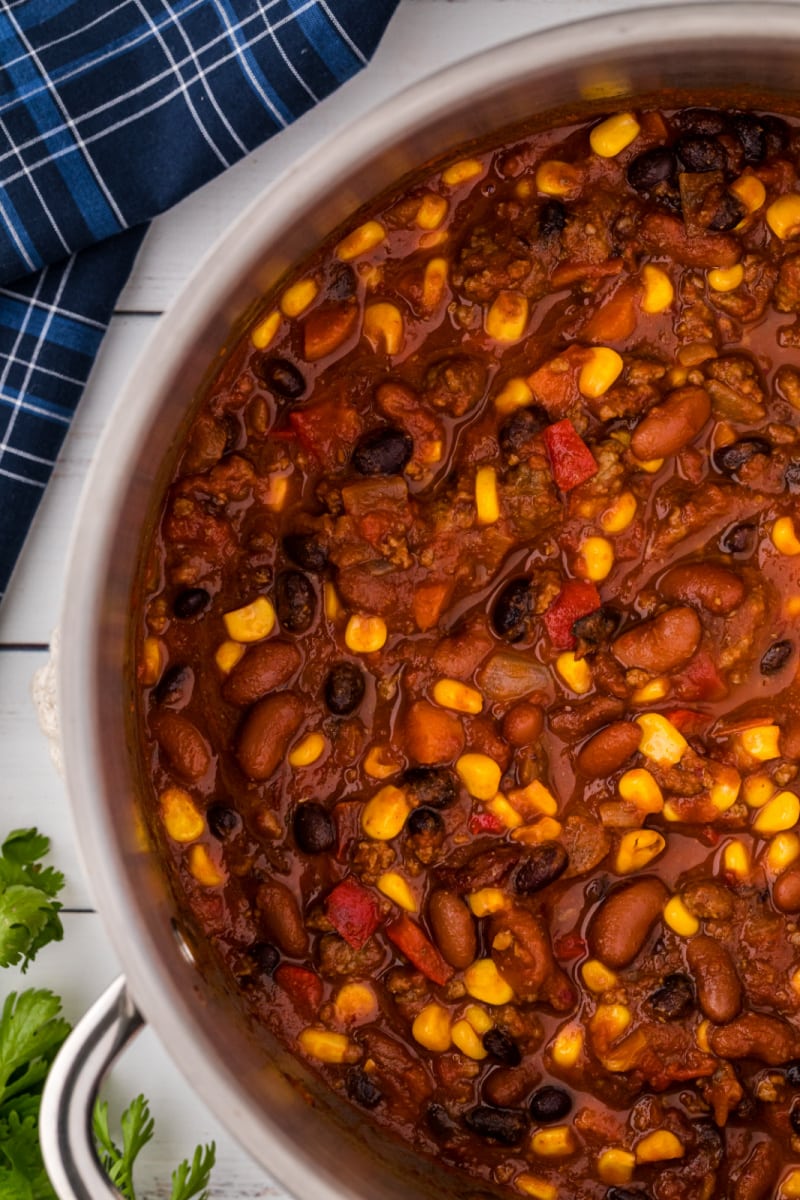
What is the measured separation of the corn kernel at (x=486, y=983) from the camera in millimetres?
2033

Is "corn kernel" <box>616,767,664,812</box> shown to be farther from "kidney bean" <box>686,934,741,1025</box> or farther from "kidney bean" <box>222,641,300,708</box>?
"kidney bean" <box>222,641,300,708</box>

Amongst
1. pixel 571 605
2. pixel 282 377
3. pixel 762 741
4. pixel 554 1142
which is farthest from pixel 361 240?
pixel 554 1142

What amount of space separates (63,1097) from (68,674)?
57 centimetres

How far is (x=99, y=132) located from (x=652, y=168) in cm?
90

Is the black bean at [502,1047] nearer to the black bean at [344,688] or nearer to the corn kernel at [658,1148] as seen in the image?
the corn kernel at [658,1148]

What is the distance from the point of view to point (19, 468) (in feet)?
7.12

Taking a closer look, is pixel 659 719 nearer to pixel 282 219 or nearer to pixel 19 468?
pixel 282 219

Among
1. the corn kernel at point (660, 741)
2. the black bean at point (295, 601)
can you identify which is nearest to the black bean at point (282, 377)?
the black bean at point (295, 601)

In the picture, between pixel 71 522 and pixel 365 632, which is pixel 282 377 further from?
pixel 71 522

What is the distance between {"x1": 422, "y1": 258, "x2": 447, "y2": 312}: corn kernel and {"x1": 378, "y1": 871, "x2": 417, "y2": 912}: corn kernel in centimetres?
88

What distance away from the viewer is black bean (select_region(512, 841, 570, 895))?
2.00 m

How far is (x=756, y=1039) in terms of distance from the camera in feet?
6.67

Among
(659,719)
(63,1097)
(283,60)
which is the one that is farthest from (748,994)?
(283,60)

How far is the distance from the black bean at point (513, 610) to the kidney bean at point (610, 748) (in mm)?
203
